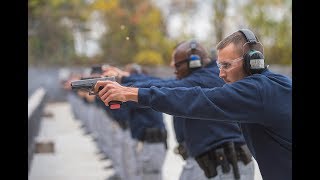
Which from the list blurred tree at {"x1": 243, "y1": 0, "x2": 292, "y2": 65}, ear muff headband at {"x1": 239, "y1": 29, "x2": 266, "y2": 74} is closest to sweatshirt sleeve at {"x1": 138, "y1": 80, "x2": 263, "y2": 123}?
ear muff headband at {"x1": 239, "y1": 29, "x2": 266, "y2": 74}

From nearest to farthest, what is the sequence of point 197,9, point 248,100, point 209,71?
point 248,100
point 209,71
point 197,9

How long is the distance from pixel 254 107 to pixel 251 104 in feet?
0.08

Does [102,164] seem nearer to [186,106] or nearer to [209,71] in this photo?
[209,71]

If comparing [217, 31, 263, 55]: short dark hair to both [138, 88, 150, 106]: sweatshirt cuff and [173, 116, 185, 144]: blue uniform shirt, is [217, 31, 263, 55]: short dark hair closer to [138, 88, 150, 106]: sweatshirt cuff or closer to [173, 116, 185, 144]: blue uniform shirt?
[138, 88, 150, 106]: sweatshirt cuff

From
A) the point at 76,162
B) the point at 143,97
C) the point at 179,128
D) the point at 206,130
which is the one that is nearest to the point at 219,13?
the point at 76,162

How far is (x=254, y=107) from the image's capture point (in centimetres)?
329

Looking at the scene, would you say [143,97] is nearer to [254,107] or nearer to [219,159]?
[254,107]

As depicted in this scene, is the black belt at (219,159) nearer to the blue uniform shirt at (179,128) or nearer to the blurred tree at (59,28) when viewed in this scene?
the blue uniform shirt at (179,128)

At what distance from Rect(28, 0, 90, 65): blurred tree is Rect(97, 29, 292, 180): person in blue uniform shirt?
165 ft

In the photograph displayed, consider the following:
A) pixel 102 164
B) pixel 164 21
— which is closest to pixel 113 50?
pixel 164 21

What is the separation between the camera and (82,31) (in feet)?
180

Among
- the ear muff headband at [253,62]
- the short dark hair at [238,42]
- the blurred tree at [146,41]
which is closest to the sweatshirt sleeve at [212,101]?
the ear muff headband at [253,62]

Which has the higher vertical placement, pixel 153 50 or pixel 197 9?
pixel 197 9
